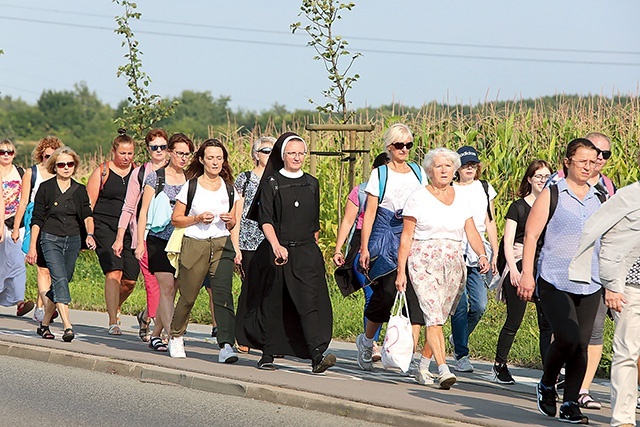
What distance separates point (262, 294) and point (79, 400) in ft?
6.66

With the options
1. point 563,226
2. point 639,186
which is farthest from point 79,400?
point 639,186

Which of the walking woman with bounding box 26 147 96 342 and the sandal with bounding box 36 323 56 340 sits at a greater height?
the walking woman with bounding box 26 147 96 342

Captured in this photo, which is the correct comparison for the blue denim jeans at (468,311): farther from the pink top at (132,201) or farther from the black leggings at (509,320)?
the pink top at (132,201)

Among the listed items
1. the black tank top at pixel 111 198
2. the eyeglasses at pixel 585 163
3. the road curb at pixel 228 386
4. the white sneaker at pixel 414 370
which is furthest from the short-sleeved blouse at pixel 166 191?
the eyeglasses at pixel 585 163

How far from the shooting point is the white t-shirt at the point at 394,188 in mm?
10664

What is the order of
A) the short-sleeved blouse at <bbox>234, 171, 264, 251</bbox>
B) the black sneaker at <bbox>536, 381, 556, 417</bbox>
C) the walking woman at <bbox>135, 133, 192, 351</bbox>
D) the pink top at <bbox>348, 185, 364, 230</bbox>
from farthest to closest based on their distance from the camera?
the short-sleeved blouse at <bbox>234, 171, 264, 251</bbox> → the walking woman at <bbox>135, 133, 192, 351</bbox> → the pink top at <bbox>348, 185, 364, 230</bbox> → the black sneaker at <bbox>536, 381, 556, 417</bbox>

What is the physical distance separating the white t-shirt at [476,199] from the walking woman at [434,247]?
1.16m

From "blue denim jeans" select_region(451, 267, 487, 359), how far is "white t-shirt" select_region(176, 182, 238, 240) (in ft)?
7.43

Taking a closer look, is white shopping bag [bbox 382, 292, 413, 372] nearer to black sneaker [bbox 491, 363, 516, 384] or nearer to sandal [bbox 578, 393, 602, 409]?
black sneaker [bbox 491, 363, 516, 384]

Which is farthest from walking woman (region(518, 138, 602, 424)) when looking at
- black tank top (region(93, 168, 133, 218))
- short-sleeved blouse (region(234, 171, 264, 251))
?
black tank top (region(93, 168, 133, 218))

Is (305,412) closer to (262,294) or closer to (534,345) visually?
(262,294)

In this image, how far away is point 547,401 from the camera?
8.49 metres

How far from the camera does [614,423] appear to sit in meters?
7.64

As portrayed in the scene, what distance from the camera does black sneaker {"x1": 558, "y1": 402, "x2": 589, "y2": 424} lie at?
8.22 meters
